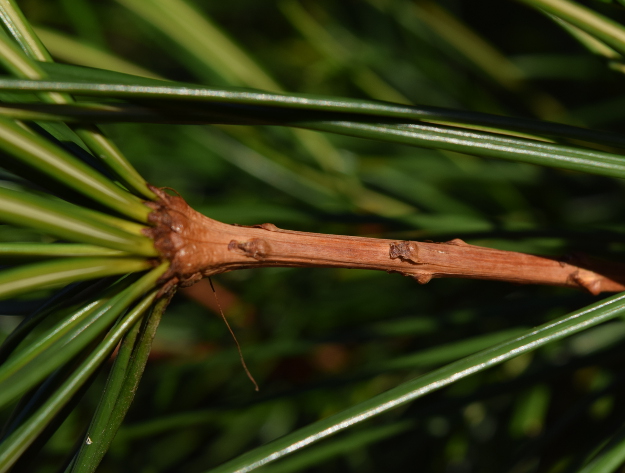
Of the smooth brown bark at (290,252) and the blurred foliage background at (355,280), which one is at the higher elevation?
the blurred foliage background at (355,280)

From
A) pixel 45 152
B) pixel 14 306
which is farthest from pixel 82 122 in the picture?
pixel 14 306

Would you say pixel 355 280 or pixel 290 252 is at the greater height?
pixel 355 280

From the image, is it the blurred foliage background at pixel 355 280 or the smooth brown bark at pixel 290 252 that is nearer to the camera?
the smooth brown bark at pixel 290 252

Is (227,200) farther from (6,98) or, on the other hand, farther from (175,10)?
(6,98)

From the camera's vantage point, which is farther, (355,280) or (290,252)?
(355,280)
